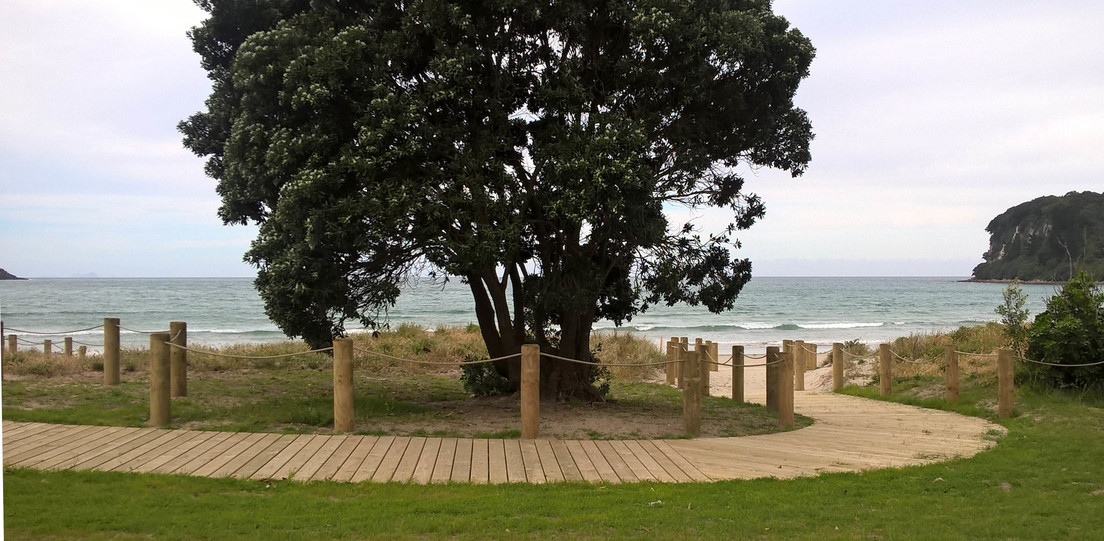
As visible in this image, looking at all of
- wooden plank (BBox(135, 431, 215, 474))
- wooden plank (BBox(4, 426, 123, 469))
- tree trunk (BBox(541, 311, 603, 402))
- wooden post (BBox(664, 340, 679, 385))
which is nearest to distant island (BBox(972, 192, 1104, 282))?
wooden post (BBox(664, 340, 679, 385))

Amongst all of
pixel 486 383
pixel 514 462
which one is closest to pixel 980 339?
pixel 486 383

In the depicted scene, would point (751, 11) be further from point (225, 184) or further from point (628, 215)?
point (225, 184)

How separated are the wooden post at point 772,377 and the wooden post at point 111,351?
9.98 m

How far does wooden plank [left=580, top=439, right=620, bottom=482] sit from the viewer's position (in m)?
6.89

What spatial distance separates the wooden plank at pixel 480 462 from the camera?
670 cm

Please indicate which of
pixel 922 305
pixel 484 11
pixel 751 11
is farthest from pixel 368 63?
pixel 922 305

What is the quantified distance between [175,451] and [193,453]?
0.76ft

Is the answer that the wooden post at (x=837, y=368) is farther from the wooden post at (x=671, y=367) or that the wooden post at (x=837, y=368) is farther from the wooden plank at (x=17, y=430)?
the wooden plank at (x=17, y=430)

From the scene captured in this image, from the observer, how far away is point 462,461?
289 inches

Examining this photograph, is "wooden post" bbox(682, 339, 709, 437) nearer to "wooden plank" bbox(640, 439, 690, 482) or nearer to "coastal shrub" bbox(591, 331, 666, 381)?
"wooden plank" bbox(640, 439, 690, 482)

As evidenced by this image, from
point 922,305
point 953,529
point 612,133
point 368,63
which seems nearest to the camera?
point 953,529

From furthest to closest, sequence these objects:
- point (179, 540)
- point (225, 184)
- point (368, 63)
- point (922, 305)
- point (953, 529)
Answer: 1. point (922, 305)
2. point (225, 184)
3. point (368, 63)
4. point (953, 529)
5. point (179, 540)

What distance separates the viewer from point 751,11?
10.2 m

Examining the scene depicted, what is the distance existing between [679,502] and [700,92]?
5.90 m
